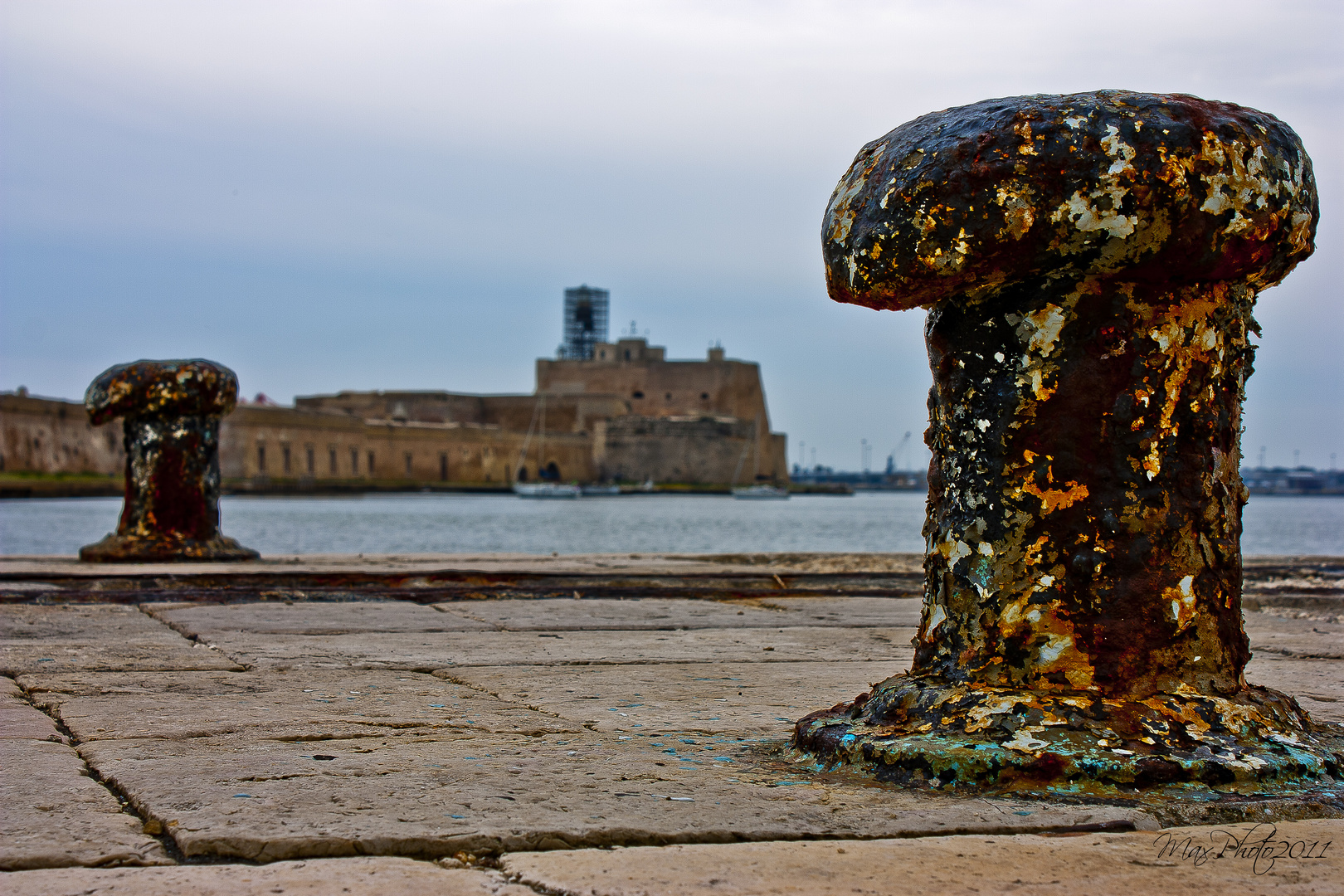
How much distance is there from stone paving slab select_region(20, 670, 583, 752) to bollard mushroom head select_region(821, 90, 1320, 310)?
1082 millimetres

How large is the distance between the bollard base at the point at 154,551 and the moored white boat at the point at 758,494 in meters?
58.9

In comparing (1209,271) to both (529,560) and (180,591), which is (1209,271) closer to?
(180,591)

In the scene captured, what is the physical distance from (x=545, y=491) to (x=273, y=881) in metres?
59.8

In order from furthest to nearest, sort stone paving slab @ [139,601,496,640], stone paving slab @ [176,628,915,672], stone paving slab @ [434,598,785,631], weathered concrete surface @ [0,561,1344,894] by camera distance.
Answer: stone paving slab @ [434,598,785,631]
stone paving slab @ [139,601,496,640]
stone paving slab @ [176,628,915,672]
weathered concrete surface @ [0,561,1344,894]

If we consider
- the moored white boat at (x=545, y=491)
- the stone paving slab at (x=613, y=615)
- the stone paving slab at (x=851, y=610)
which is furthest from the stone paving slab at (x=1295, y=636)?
the moored white boat at (x=545, y=491)

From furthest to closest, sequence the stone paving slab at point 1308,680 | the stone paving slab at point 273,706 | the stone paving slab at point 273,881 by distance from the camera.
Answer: the stone paving slab at point 1308,680, the stone paving slab at point 273,706, the stone paving slab at point 273,881

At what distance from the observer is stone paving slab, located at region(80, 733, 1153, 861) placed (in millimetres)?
1612

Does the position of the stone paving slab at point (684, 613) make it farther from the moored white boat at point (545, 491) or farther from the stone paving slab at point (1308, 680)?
the moored white boat at point (545, 491)

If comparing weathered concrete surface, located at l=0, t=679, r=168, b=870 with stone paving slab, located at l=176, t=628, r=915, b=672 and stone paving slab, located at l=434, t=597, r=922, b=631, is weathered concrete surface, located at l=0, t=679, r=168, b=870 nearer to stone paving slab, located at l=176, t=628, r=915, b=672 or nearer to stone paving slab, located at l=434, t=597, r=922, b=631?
stone paving slab, located at l=176, t=628, r=915, b=672

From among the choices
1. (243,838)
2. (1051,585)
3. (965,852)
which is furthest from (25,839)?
(1051,585)

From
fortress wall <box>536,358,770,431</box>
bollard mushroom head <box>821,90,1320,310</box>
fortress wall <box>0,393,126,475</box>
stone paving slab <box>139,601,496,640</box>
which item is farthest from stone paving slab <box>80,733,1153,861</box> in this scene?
fortress wall <box>536,358,770,431</box>

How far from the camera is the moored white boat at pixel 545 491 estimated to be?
200ft

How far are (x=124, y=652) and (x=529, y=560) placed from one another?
12.3 ft
